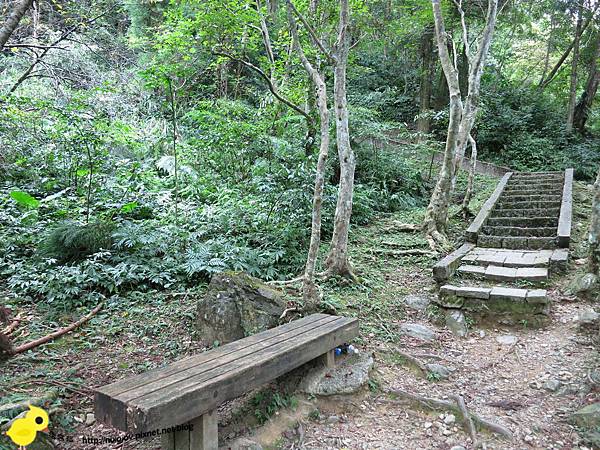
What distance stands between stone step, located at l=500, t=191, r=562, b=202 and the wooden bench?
8090 millimetres

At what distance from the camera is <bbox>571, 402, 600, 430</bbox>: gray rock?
3320 millimetres

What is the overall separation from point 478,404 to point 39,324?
480 cm

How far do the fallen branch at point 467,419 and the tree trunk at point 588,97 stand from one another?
58.6 ft

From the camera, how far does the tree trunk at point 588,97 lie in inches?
667

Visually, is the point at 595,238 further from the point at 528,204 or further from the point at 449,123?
the point at 528,204

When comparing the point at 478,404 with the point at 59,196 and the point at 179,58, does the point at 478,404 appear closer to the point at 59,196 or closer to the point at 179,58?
the point at 59,196

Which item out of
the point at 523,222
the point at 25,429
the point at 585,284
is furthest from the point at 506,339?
the point at 25,429

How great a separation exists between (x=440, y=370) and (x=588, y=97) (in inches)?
701

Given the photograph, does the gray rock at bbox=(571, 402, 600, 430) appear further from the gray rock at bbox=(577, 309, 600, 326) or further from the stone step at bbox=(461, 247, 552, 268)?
the stone step at bbox=(461, 247, 552, 268)

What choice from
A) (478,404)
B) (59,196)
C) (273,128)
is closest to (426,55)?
(273,128)

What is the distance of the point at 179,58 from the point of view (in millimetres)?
11398

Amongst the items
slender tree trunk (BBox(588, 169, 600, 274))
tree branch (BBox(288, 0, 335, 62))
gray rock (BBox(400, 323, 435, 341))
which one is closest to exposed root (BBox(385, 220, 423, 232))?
slender tree trunk (BBox(588, 169, 600, 274))

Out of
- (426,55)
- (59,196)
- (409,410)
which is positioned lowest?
Answer: (409,410)

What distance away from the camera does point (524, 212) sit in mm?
9133
